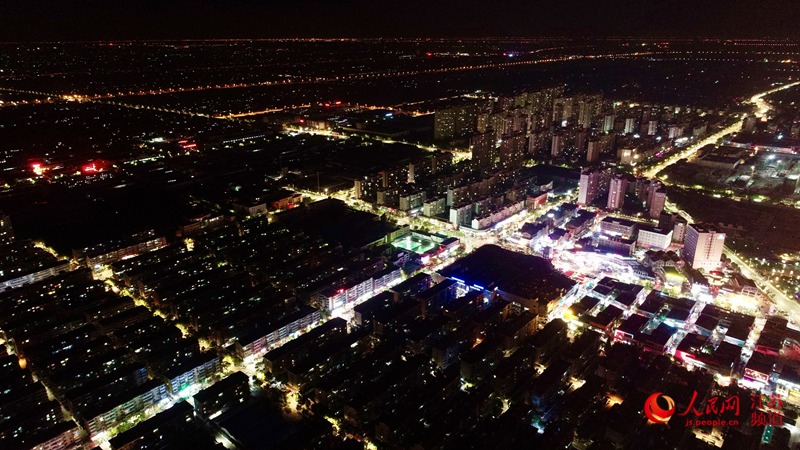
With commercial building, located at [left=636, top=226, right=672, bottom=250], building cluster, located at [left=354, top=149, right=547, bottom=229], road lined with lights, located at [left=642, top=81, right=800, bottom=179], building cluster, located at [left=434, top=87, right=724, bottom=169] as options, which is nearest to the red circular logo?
commercial building, located at [left=636, top=226, right=672, bottom=250]

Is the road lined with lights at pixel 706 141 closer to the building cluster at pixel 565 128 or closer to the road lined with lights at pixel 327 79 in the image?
the building cluster at pixel 565 128

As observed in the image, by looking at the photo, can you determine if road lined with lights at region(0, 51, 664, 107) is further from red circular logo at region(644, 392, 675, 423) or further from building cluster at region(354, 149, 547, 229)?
red circular logo at region(644, 392, 675, 423)

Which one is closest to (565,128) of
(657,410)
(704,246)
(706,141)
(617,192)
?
(706,141)

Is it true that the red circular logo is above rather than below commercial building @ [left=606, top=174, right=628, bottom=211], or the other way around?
below

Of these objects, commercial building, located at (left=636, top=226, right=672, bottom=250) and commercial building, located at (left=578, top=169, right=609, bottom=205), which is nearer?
commercial building, located at (left=636, top=226, right=672, bottom=250)

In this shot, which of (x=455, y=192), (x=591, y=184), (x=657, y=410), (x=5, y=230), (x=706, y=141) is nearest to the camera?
(x=657, y=410)

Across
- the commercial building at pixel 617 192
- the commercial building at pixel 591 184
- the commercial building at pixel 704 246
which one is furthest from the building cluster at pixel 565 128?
the commercial building at pixel 704 246

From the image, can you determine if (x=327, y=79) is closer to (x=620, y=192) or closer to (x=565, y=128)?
(x=565, y=128)

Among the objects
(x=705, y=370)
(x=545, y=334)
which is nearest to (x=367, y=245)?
(x=545, y=334)
